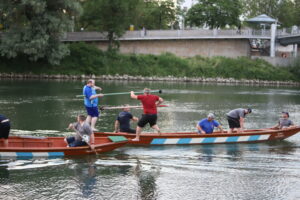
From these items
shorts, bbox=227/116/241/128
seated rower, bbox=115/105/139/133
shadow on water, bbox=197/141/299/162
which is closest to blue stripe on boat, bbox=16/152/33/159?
seated rower, bbox=115/105/139/133

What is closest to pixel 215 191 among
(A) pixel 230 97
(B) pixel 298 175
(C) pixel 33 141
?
(B) pixel 298 175

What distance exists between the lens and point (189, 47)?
71500mm

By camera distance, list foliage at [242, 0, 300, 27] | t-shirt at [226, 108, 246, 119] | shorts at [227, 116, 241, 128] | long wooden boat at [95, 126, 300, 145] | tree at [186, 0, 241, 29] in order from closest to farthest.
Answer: long wooden boat at [95, 126, 300, 145] < t-shirt at [226, 108, 246, 119] < shorts at [227, 116, 241, 128] < tree at [186, 0, 241, 29] < foliage at [242, 0, 300, 27]

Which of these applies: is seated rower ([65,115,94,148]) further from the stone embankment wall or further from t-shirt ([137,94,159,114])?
the stone embankment wall

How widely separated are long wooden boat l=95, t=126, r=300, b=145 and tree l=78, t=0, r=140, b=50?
43.8 m

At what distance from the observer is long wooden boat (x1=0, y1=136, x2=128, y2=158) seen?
16.5m

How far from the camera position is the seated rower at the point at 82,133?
54.7ft

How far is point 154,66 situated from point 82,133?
4932 cm

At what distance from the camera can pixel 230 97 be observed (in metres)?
43.2

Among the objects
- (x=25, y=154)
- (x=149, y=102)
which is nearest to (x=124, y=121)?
(x=149, y=102)

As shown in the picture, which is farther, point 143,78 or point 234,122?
point 143,78

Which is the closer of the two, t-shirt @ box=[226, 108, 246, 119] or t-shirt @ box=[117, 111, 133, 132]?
t-shirt @ box=[117, 111, 133, 132]

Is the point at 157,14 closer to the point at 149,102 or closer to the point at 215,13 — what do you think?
the point at 215,13

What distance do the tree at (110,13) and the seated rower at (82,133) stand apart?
153 ft
